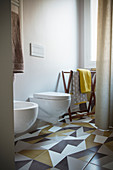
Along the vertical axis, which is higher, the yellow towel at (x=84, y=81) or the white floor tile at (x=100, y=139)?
the yellow towel at (x=84, y=81)

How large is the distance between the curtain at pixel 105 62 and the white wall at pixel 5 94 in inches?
54.1

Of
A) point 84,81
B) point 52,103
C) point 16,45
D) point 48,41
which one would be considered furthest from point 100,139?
point 48,41

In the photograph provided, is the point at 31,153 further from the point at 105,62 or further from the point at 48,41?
the point at 48,41

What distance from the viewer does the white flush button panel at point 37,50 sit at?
1908mm

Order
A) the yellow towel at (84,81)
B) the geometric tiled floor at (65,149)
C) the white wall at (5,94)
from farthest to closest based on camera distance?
the yellow towel at (84,81), the geometric tiled floor at (65,149), the white wall at (5,94)

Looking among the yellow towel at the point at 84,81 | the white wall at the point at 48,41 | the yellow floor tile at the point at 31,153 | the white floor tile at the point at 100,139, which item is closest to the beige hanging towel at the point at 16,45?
the white wall at the point at 48,41

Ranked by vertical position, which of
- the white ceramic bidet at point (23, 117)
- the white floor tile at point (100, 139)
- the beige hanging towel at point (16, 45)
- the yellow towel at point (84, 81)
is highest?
the beige hanging towel at point (16, 45)

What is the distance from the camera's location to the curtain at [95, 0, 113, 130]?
176 cm

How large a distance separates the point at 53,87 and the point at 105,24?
43.7 inches

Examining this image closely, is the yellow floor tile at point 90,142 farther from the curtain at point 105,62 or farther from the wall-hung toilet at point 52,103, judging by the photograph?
the wall-hung toilet at point 52,103

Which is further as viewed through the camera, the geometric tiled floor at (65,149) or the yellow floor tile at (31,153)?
the yellow floor tile at (31,153)

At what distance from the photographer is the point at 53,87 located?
7.74 feet

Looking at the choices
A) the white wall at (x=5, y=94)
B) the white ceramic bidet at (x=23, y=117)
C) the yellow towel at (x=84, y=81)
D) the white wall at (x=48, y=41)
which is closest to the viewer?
the white wall at (x=5, y=94)

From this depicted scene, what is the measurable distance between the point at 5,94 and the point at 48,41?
1.76 meters
